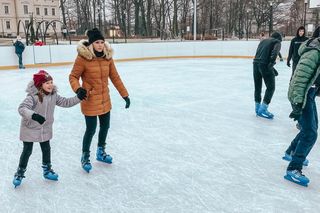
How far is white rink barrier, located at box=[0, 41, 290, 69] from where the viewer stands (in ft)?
46.1

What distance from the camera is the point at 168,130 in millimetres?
4754

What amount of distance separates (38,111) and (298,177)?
7.34 ft

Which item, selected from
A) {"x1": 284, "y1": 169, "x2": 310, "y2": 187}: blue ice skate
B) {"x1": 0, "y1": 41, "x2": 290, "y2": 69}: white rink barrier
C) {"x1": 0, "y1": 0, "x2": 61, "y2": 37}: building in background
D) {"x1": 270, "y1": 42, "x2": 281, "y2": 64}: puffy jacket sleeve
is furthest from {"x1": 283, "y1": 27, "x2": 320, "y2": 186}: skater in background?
{"x1": 0, "y1": 0, "x2": 61, "y2": 37}: building in background

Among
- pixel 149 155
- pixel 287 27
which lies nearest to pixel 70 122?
pixel 149 155

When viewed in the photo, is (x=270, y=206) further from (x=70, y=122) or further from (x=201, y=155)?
(x=70, y=122)

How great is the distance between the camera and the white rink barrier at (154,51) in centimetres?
1404

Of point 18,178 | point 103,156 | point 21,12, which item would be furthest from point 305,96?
point 21,12

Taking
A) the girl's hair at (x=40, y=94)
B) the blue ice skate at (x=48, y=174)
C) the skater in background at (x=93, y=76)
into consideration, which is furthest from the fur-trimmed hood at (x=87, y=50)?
the blue ice skate at (x=48, y=174)

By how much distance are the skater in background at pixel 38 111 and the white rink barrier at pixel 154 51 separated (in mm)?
11662

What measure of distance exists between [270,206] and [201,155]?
4.01 feet

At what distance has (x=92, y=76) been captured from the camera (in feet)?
9.90

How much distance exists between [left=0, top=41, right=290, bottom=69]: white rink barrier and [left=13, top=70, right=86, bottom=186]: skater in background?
38.3 feet

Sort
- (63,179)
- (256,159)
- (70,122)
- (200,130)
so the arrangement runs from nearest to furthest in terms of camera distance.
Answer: (63,179) → (256,159) → (200,130) → (70,122)

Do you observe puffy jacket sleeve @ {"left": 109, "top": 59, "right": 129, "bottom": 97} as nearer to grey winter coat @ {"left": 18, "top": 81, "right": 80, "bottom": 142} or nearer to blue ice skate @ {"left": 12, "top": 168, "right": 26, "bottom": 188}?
grey winter coat @ {"left": 18, "top": 81, "right": 80, "bottom": 142}
